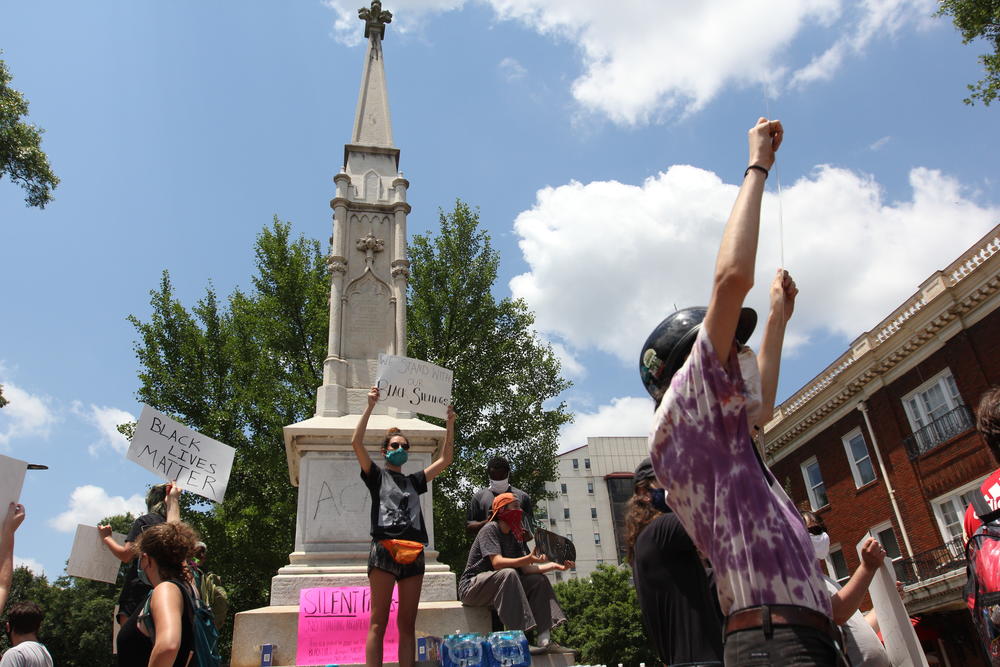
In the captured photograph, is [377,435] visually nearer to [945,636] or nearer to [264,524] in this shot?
[264,524]

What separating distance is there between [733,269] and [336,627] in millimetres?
5335

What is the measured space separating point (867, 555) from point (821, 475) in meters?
25.2

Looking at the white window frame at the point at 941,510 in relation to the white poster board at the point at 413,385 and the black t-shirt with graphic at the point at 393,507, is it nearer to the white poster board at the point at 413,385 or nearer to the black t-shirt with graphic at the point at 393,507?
the white poster board at the point at 413,385

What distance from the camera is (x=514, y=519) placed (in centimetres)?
622

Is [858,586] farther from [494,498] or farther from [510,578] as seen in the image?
[494,498]

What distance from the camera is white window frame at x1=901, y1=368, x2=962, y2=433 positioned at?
19062 millimetres

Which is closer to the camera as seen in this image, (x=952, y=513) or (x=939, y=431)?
(x=952, y=513)

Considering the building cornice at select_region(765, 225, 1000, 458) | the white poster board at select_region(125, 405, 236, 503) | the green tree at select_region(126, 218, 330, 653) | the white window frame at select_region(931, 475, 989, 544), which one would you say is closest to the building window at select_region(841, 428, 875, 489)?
the building cornice at select_region(765, 225, 1000, 458)

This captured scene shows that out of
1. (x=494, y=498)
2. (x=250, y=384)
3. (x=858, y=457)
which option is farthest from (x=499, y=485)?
(x=858, y=457)

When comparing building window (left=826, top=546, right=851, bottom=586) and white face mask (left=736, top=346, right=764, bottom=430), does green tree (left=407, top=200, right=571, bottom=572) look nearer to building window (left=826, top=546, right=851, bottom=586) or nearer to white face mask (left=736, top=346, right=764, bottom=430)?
building window (left=826, top=546, right=851, bottom=586)

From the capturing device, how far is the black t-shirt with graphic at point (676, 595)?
2.46 metres

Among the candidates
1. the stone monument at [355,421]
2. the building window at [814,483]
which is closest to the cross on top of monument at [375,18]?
the stone monument at [355,421]

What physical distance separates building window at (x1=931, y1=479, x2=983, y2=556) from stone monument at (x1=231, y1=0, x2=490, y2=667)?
17582mm

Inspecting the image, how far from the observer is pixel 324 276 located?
21.0 metres
